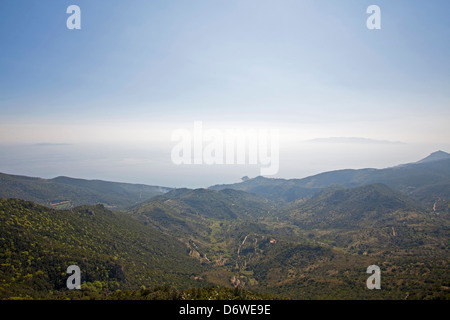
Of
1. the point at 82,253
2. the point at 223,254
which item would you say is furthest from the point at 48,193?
the point at 82,253

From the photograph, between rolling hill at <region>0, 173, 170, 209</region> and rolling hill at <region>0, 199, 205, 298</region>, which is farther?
rolling hill at <region>0, 173, 170, 209</region>

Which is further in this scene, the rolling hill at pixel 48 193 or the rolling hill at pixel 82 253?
the rolling hill at pixel 48 193

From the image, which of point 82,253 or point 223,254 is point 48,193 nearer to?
point 223,254

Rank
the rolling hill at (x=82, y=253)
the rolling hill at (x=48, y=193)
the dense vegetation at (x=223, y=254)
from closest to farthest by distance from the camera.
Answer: the rolling hill at (x=82, y=253)
the dense vegetation at (x=223, y=254)
the rolling hill at (x=48, y=193)

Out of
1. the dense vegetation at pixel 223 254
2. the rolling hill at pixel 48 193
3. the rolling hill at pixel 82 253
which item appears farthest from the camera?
the rolling hill at pixel 48 193

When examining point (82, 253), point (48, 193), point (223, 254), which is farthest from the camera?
point (48, 193)

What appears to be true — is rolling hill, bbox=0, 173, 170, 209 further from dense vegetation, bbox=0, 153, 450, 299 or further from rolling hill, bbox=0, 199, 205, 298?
rolling hill, bbox=0, 199, 205, 298

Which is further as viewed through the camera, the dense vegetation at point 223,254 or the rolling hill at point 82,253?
the dense vegetation at point 223,254

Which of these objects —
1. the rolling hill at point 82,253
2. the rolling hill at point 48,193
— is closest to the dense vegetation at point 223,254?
the rolling hill at point 82,253

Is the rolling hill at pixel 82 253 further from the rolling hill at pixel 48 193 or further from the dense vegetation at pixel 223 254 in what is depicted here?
the rolling hill at pixel 48 193

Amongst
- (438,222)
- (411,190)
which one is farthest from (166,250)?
(411,190)

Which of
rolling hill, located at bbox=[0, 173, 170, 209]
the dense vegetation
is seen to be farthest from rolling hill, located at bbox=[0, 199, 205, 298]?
rolling hill, located at bbox=[0, 173, 170, 209]

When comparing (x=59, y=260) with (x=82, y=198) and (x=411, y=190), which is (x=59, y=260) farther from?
(x=411, y=190)
